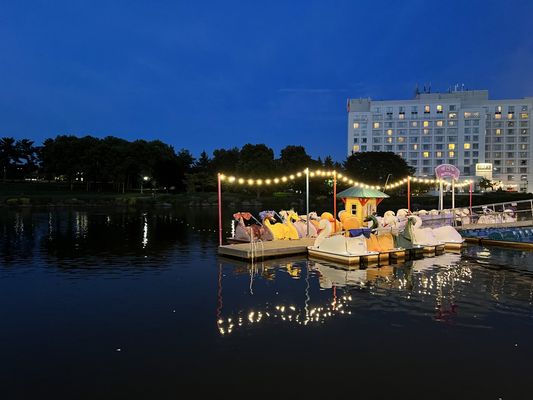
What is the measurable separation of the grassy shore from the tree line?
5204 millimetres

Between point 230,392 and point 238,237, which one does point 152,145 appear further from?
point 230,392

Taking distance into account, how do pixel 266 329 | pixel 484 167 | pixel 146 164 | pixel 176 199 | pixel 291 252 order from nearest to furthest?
pixel 266 329 → pixel 291 252 → pixel 176 199 → pixel 146 164 → pixel 484 167

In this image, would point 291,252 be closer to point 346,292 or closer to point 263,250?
point 263,250

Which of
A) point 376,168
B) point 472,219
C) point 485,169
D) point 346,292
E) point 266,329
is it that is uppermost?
point 485,169

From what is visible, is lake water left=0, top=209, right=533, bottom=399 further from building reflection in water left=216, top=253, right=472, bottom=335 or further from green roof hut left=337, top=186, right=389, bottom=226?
green roof hut left=337, top=186, right=389, bottom=226

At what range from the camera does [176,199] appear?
301 ft

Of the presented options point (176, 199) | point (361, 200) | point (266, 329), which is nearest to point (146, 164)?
point (176, 199)

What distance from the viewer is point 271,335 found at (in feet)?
38.8

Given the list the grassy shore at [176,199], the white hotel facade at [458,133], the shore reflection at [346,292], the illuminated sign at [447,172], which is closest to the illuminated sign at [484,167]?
the white hotel facade at [458,133]

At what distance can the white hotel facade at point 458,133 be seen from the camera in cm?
14925

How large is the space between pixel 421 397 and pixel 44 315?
36.5 ft

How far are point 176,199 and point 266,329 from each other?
269 feet

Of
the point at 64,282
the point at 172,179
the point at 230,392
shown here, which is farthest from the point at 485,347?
the point at 172,179

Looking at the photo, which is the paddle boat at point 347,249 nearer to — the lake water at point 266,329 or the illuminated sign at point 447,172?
the lake water at point 266,329
